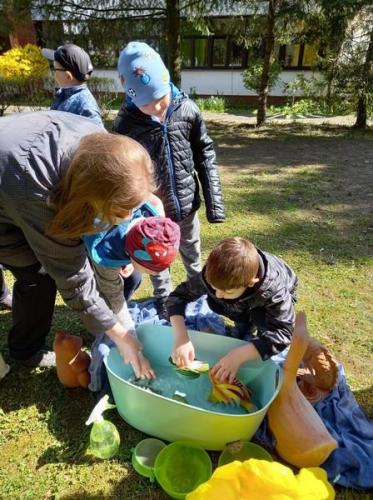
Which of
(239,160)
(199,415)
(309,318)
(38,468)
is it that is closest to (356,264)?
(309,318)

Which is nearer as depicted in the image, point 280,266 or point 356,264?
point 280,266

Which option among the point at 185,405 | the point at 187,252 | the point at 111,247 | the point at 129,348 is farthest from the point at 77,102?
the point at 185,405

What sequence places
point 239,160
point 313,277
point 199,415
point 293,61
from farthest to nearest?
1. point 293,61
2. point 239,160
3. point 313,277
4. point 199,415

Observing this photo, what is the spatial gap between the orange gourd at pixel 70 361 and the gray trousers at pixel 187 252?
576 mm

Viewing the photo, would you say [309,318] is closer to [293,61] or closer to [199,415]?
[199,415]

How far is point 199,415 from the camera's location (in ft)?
4.20

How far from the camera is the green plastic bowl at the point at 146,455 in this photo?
139 centimetres

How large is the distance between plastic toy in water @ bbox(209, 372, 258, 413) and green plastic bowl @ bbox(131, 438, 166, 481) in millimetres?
259

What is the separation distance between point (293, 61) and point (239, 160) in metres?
6.49

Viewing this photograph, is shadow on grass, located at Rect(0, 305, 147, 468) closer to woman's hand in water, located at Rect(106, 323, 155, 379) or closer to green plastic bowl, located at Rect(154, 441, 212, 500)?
green plastic bowl, located at Rect(154, 441, 212, 500)

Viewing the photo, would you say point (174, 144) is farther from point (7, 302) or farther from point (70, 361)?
point (7, 302)

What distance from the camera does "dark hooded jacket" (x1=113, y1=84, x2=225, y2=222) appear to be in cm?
190

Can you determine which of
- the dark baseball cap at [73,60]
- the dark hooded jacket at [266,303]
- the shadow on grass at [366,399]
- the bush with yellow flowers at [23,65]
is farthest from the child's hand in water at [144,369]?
the bush with yellow flowers at [23,65]

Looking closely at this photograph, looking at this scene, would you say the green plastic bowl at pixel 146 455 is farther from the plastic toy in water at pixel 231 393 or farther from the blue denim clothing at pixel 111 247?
the blue denim clothing at pixel 111 247
